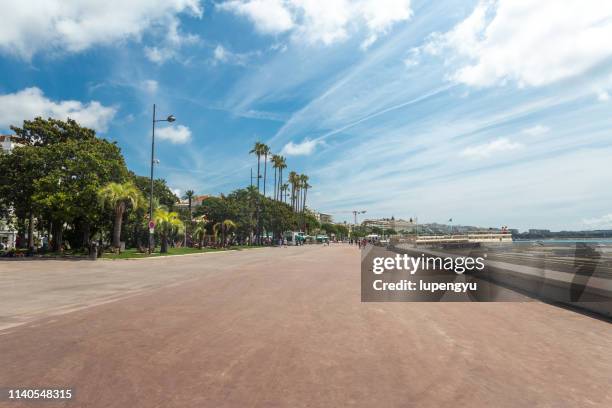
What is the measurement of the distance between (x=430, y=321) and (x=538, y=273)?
6878 mm

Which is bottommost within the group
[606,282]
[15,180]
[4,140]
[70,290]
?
[70,290]

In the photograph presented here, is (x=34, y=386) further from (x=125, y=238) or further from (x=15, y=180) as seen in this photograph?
(x=125, y=238)

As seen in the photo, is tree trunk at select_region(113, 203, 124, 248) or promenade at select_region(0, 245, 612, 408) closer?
promenade at select_region(0, 245, 612, 408)

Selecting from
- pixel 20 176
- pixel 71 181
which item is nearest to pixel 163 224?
pixel 71 181

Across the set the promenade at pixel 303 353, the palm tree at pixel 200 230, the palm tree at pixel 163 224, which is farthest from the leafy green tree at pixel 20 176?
the palm tree at pixel 200 230

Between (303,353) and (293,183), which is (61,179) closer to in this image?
(303,353)

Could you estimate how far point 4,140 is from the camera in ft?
229

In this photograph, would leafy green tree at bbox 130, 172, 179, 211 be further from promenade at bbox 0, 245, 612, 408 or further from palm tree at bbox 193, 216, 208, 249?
promenade at bbox 0, 245, 612, 408

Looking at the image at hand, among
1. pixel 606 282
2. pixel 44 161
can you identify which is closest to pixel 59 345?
pixel 606 282

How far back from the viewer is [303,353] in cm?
600

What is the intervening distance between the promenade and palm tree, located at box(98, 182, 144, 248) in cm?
2217

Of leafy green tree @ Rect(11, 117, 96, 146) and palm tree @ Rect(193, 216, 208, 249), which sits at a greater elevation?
leafy green tree @ Rect(11, 117, 96, 146)

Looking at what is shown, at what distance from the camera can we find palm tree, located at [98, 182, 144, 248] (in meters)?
31.5

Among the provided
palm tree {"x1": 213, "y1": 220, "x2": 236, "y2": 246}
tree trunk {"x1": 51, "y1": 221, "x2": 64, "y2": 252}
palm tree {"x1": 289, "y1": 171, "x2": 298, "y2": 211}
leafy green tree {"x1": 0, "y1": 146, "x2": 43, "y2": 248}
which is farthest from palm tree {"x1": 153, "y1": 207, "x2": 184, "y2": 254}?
palm tree {"x1": 289, "y1": 171, "x2": 298, "y2": 211}
